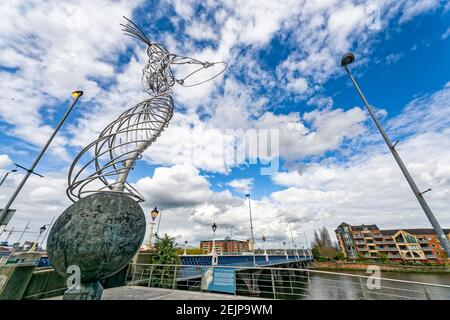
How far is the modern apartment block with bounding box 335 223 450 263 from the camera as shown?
2064 inches

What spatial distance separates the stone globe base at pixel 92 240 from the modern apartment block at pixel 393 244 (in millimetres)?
73196

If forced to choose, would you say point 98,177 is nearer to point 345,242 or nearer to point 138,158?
point 138,158

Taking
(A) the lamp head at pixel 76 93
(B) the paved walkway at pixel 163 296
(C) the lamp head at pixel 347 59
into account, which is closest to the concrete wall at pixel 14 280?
(B) the paved walkway at pixel 163 296

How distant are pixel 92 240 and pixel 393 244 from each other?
263 feet

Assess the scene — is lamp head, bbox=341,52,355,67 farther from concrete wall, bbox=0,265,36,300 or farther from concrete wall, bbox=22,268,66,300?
concrete wall, bbox=22,268,66,300

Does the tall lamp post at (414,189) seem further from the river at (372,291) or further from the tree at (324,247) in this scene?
the tree at (324,247)

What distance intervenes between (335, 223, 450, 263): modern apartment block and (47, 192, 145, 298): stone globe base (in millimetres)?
73196

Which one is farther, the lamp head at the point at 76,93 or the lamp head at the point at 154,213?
the lamp head at the point at 154,213

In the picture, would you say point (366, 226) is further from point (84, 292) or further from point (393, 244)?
point (84, 292)

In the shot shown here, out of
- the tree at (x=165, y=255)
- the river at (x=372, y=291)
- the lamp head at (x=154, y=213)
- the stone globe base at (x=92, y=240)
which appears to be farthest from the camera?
the lamp head at (x=154, y=213)

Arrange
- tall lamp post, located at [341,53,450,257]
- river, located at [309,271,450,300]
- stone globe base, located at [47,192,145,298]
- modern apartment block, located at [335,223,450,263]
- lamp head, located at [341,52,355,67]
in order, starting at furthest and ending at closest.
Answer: modern apartment block, located at [335,223,450,263] → lamp head, located at [341,52,355,67] → river, located at [309,271,450,300] → tall lamp post, located at [341,53,450,257] → stone globe base, located at [47,192,145,298]

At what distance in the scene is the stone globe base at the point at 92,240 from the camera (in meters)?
2.20

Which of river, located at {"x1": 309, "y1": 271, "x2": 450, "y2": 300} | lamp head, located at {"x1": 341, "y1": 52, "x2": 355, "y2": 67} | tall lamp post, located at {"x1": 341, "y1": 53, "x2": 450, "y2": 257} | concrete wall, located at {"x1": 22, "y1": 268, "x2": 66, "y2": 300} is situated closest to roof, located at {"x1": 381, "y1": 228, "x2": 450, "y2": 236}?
river, located at {"x1": 309, "y1": 271, "x2": 450, "y2": 300}
